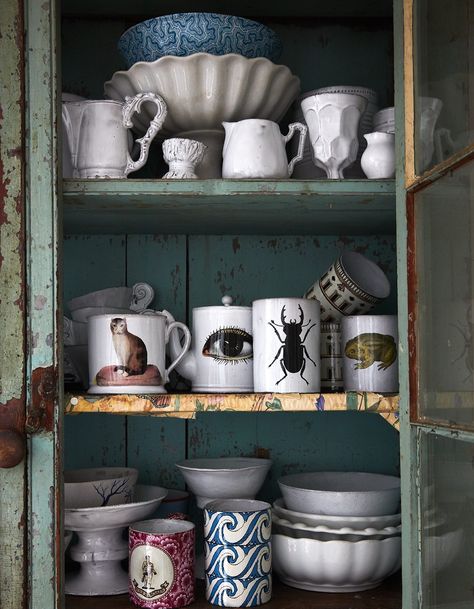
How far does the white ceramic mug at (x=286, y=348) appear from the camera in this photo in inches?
45.6

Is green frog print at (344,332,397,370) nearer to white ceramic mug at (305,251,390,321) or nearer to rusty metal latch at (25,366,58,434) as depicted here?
white ceramic mug at (305,251,390,321)

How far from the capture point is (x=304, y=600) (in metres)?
1.20

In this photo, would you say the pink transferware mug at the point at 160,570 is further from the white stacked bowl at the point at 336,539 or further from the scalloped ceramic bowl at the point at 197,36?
the scalloped ceramic bowl at the point at 197,36

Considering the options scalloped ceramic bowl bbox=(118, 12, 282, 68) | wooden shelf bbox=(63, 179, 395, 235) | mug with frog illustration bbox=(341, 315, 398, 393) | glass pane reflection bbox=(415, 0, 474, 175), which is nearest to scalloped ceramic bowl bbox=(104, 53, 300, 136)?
scalloped ceramic bowl bbox=(118, 12, 282, 68)

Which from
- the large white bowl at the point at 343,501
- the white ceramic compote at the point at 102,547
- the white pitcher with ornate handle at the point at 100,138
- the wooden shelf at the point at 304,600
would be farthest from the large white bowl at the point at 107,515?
the white pitcher with ornate handle at the point at 100,138

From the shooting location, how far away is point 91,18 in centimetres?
145

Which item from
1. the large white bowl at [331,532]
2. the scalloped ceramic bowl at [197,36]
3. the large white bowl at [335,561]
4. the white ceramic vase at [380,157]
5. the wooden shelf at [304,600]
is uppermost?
the scalloped ceramic bowl at [197,36]

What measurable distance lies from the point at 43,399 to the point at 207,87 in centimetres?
49

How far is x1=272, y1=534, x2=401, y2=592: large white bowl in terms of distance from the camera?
1186 mm

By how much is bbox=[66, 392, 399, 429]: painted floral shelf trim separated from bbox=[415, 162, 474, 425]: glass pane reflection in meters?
0.11

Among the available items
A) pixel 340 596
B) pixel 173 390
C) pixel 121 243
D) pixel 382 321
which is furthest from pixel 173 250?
pixel 340 596

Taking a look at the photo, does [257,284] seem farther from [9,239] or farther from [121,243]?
[9,239]

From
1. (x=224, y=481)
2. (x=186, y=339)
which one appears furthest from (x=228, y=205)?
(x=224, y=481)

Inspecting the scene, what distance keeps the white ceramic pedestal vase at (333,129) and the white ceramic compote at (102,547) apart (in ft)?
1.80
